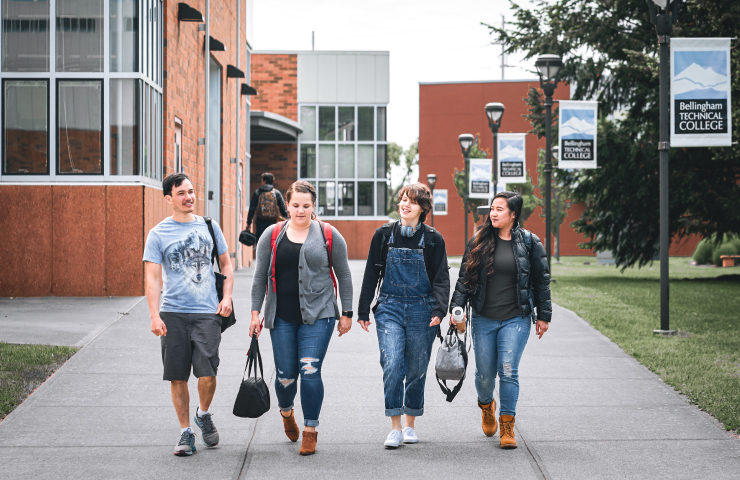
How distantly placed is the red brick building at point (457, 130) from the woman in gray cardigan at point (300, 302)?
50010 mm

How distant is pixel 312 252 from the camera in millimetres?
5262

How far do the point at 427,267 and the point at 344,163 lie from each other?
27.1 meters

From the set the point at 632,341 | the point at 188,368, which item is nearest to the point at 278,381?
the point at 188,368

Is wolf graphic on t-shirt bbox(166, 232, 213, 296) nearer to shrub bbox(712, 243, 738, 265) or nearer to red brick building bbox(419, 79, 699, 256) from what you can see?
shrub bbox(712, 243, 738, 265)

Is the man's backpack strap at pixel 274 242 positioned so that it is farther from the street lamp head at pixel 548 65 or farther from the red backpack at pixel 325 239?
the street lamp head at pixel 548 65

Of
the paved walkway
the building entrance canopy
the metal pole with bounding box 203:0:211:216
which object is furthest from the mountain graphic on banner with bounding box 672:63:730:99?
the building entrance canopy

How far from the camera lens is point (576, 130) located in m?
18.4

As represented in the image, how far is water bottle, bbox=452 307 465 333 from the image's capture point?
5.53 metres

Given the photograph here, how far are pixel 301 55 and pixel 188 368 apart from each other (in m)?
28.6

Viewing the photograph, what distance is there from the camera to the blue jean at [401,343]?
17.8ft

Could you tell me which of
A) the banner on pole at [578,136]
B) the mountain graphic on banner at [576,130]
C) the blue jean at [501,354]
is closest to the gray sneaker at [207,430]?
the blue jean at [501,354]

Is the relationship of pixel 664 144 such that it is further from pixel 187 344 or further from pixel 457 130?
pixel 457 130

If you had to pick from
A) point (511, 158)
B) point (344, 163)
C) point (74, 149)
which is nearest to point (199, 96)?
point (74, 149)

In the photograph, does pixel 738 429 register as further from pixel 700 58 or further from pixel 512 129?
pixel 512 129
